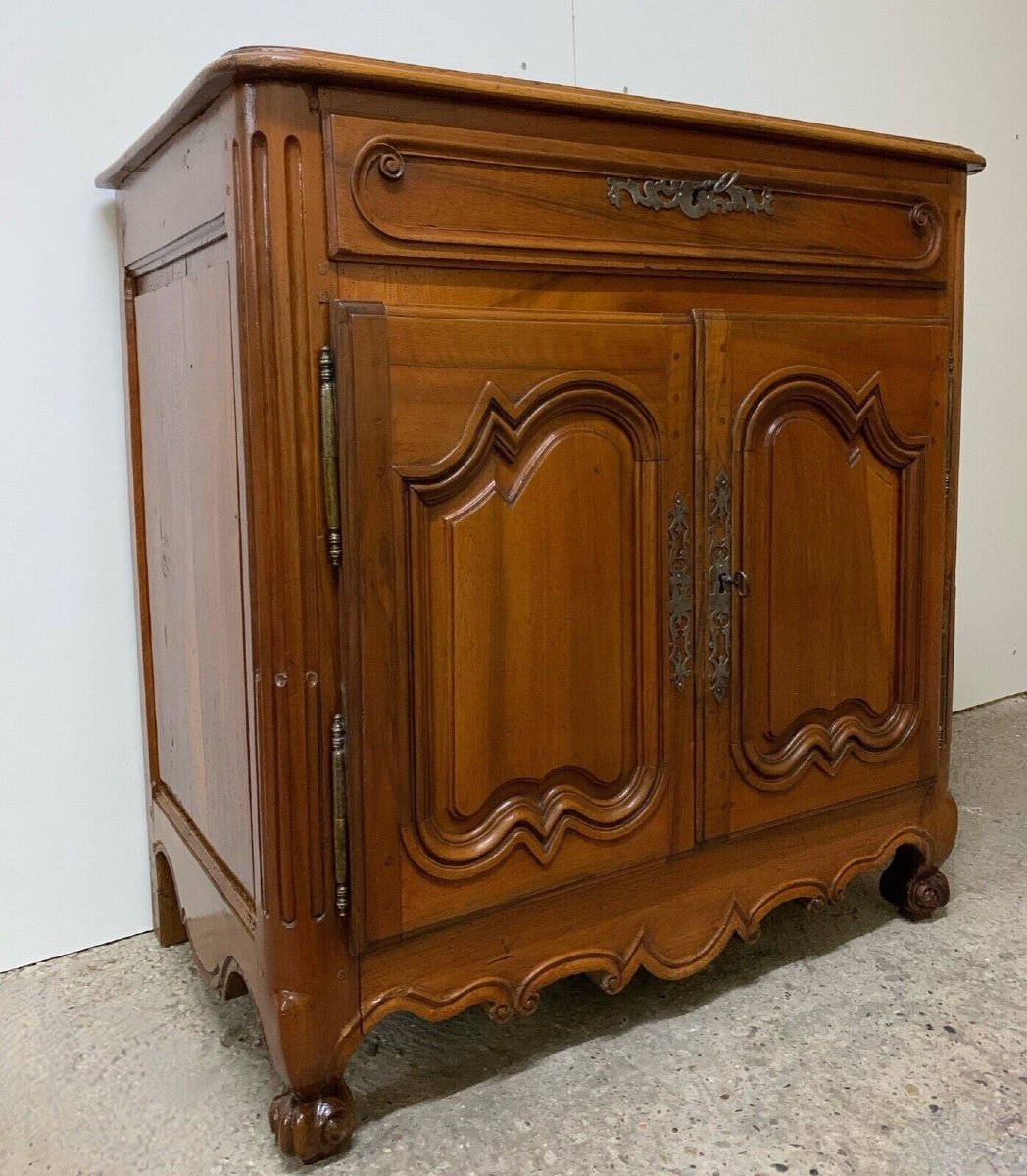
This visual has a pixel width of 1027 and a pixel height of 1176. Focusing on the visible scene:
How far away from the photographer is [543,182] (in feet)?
3.73

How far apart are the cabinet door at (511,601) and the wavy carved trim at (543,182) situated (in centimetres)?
8

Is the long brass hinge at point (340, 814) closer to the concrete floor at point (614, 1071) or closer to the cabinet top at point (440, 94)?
the concrete floor at point (614, 1071)

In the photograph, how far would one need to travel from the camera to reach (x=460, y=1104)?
1.23m

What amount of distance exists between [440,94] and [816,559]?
2.26 ft

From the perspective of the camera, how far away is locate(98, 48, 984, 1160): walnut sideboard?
1.05m

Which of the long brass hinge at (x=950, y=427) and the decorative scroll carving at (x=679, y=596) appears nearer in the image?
the decorative scroll carving at (x=679, y=596)

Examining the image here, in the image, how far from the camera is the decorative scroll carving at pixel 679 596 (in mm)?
1258

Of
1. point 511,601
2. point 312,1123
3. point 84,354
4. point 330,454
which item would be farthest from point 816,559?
point 84,354

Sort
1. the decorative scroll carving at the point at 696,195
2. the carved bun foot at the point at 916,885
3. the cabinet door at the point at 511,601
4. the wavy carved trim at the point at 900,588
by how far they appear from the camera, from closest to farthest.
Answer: the cabinet door at the point at 511,601 → the decorative scroll carving at the point at 696,195 → the wavy carved trim at the point at 900,588 → the carved bun foot at the point at 916,885

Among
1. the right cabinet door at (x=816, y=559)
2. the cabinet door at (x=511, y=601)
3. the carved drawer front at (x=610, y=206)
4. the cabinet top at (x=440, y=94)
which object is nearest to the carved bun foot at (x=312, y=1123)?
the cabinet door at (x=511, y=601)

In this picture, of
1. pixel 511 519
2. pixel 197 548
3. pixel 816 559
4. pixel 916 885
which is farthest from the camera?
pixel 916 885

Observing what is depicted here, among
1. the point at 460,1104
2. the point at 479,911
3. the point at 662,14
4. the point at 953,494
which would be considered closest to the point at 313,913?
the point at 479,911

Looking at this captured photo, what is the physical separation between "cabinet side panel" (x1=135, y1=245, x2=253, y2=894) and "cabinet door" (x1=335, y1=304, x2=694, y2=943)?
0.14 m

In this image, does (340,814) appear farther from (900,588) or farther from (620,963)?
(900,588)
